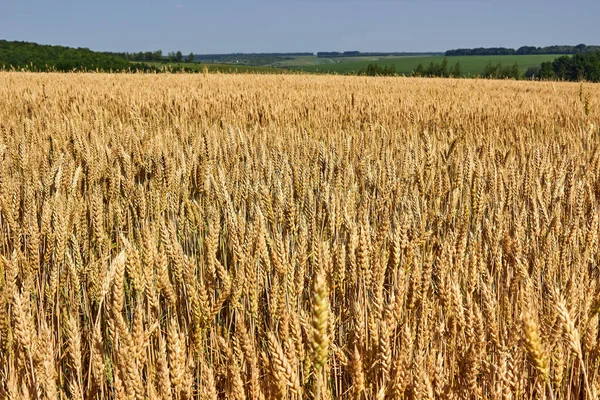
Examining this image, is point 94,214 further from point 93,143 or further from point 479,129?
point 479,129

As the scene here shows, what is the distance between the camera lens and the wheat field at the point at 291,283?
105 centimetres

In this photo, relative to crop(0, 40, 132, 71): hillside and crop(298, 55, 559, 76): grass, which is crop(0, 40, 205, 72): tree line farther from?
crop(298, 55, 559, 76): grass

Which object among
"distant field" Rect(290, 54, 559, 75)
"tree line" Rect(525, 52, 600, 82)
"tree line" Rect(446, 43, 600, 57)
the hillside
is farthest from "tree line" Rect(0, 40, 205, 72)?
"tree line" Rect(446, 43, 600, 57)

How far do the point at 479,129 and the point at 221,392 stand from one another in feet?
15.2

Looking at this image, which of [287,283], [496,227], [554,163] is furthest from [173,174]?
[554,163]

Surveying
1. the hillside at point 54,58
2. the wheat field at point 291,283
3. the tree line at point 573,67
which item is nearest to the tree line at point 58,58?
the hillside at point 54,58

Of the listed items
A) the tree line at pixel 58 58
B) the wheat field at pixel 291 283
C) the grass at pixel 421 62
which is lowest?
the wheat field at pixel 291 283

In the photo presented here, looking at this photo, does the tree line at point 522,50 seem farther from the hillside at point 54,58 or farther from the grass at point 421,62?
the hillside at point 54,58

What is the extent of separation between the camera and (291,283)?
140 cm

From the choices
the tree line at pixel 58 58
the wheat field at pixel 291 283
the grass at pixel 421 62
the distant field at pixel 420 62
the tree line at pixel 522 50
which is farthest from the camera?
the tree line at pixel 522 50

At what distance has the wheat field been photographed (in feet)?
3.44

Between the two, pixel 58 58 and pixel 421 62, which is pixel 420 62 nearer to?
pixel 421 62

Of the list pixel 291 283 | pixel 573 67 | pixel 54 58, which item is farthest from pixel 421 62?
pixel 291 283

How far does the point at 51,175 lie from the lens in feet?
7.57
